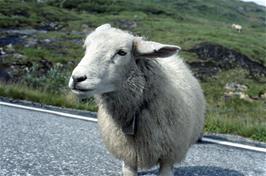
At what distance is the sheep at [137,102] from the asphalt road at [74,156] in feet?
4.08

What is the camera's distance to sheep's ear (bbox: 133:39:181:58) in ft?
16.3

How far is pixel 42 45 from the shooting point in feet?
143

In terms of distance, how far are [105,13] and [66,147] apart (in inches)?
3619

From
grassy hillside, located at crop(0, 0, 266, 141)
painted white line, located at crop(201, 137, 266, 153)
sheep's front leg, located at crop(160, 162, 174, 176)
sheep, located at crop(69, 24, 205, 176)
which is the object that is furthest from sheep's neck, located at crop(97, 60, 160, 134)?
grassy hillside, located at crop(0, 0, 266, 141)

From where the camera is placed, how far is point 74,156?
730 centimetres

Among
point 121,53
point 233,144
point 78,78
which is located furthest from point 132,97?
point 233,144

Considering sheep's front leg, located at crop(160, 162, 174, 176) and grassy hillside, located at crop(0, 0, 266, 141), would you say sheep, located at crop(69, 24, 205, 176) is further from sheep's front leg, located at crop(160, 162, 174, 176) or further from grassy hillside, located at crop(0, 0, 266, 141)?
grassy hillside, located at crop(0, 0, 266, 141)

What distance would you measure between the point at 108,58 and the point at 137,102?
0.62 meters

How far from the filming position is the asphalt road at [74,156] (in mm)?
6398

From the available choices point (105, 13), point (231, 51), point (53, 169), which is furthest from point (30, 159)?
point (105, 13)

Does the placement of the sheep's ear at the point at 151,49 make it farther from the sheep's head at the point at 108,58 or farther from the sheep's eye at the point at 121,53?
the sheep's eye at the point at 121,53

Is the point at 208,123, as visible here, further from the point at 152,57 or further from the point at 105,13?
the point at 105,13

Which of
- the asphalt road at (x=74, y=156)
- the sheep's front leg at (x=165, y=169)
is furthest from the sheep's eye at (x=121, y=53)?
the asphalt road at (x=74, y=156)

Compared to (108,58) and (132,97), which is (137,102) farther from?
(108,58)
